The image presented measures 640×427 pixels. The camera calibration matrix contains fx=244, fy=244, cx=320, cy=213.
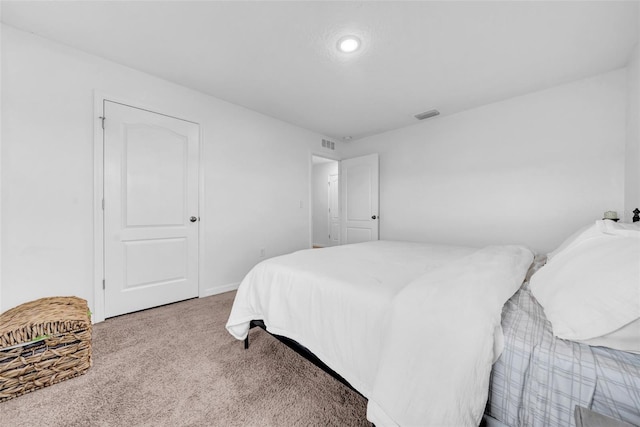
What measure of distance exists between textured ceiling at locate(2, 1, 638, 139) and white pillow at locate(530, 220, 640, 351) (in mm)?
1751

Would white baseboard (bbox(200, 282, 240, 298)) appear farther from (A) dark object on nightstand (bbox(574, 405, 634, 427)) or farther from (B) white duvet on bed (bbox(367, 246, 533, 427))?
(A) dark object on nightstand (bbox(574, 405, 634, 427))

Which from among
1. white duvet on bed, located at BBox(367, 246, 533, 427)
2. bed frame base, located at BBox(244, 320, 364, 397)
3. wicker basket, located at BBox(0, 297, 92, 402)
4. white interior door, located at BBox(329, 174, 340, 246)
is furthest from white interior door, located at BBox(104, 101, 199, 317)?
white interior door, located at BBox(329, 174, 340, 246)

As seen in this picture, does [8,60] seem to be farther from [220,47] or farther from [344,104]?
[344,104]

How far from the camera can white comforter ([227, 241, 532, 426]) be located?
0.77 metres

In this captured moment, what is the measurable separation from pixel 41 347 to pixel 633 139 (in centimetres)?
464

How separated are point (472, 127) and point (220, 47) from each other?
317 cm

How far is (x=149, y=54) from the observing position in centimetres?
222

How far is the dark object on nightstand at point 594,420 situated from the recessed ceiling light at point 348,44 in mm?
2356

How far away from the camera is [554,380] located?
2.33 feet

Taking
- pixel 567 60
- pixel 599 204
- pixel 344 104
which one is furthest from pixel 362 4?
pixel 599 204

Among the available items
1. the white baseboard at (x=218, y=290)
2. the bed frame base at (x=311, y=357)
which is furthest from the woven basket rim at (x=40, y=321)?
the white baseboard at (x=218, y=290)

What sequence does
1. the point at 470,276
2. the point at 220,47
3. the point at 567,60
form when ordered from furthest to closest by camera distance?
the point at 567,60 → the point at 220,47 → the point at 470,276

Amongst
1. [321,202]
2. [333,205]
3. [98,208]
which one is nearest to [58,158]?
[98,208]

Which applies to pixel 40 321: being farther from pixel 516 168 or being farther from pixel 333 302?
pixel 516 168
